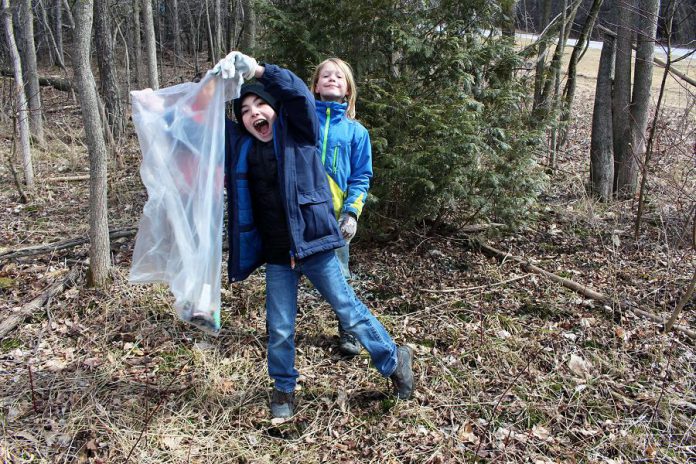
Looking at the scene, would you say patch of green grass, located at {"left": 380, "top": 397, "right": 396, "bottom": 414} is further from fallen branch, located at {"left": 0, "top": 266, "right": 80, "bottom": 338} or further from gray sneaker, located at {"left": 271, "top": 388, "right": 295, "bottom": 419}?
fallen branch, located at {"left": 0, "top": 266, "right": 80, "bottom": 338}

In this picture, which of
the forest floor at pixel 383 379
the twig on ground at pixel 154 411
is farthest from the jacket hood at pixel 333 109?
the twig on ground at pixel 154 411

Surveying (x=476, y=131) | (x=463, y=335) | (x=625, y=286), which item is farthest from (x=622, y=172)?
(x=463, y=335)

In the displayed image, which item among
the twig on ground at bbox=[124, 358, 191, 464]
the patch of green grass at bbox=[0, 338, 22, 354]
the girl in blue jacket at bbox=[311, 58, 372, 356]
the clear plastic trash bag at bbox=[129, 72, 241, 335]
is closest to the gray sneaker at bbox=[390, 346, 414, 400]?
the girl in blue jacket at bbox=[311, 58, 372, 356]

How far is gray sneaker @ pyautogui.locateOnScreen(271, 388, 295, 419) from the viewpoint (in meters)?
2.95

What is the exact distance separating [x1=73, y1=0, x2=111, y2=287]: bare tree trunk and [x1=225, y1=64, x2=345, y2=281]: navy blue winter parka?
5.15 feet

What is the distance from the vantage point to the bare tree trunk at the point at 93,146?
3506 mm

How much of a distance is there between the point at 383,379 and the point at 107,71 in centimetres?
956

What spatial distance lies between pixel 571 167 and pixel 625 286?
4676mm

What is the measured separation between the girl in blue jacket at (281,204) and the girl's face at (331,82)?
421mm

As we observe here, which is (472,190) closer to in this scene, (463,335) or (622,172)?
(463,335)

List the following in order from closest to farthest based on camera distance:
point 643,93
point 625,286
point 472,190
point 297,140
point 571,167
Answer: point 297,140 → point 625,286 → point 472,190 → point 643,93 → point 571,167

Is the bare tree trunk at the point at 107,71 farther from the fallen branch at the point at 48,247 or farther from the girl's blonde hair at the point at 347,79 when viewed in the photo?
the girl's blonde hair at the point at 347,79

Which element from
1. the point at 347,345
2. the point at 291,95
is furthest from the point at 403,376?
the point at 291,95

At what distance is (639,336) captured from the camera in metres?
3.75
